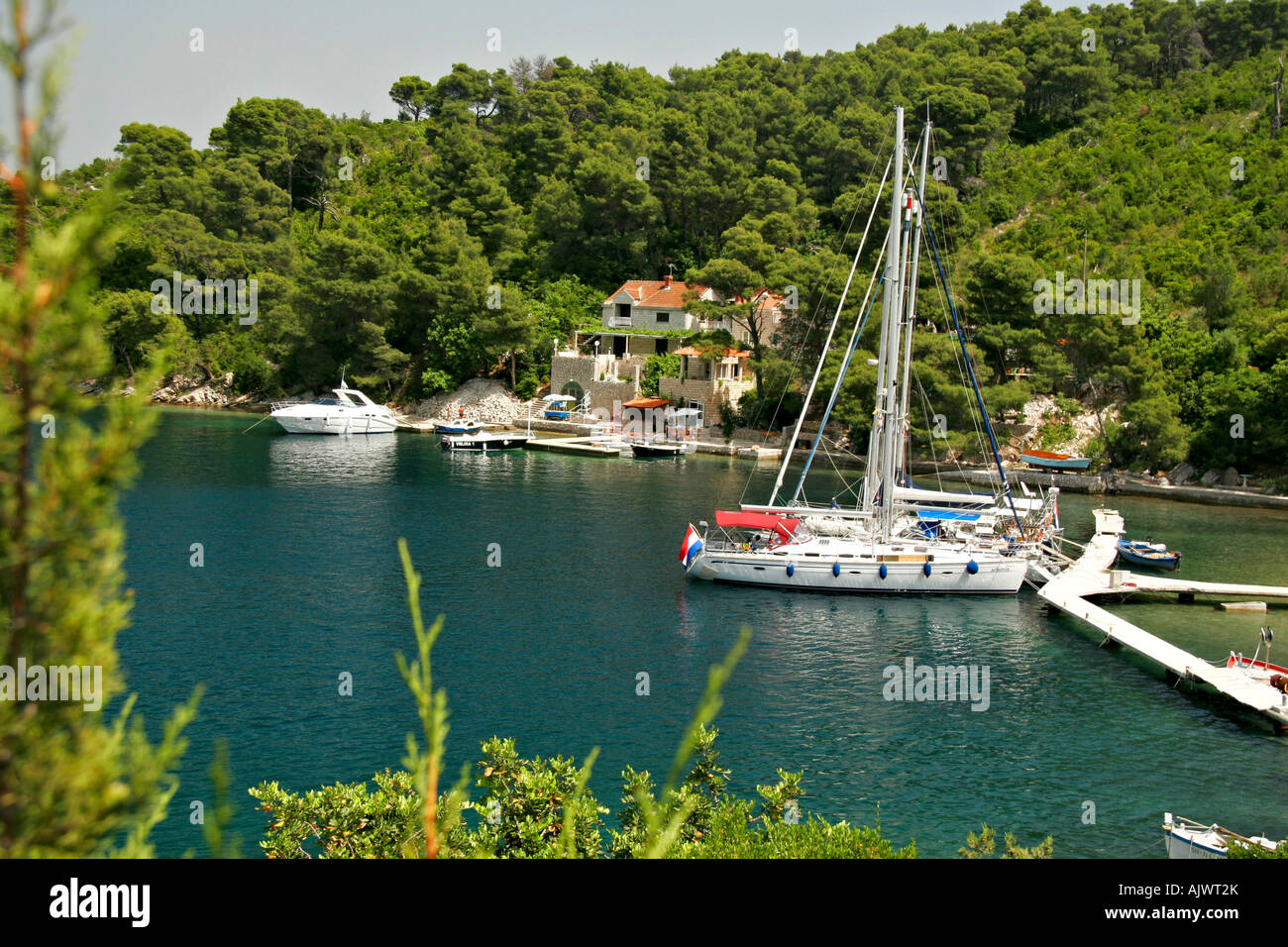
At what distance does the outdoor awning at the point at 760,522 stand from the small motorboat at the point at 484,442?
33.0m

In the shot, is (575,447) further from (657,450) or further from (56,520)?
(56,520)

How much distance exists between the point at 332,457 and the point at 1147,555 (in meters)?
43.9

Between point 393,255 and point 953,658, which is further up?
point 393,255

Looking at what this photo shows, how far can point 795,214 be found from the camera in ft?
245

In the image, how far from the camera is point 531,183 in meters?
91.9

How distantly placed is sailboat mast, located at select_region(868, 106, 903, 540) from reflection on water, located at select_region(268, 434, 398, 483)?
28.0 m

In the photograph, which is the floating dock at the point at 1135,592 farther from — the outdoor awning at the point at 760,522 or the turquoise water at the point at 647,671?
the outdoor awning at the point at 760,522

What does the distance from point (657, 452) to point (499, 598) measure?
33783 mm

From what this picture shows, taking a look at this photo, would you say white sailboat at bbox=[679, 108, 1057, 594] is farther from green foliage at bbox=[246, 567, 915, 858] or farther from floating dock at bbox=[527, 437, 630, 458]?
floating dock at bbox=[527, 437, 630, 458]

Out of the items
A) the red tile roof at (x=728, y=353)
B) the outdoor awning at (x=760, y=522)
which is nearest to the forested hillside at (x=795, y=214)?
the red tile roof at (x=728, y=353)

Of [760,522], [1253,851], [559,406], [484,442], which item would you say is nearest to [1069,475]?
[760,522]

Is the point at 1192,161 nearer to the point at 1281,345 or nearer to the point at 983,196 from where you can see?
the point at 983,196
